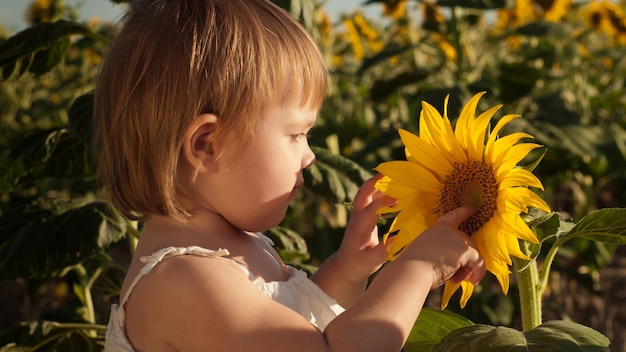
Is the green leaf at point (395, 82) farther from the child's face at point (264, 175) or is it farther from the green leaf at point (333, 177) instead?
the child's face at point (264, 175)

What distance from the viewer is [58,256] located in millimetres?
1765

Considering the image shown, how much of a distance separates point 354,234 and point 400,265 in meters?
0.24

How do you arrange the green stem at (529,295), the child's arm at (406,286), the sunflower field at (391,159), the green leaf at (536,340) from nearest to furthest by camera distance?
the green leaf at (536,340) < the child's arm at (406,286) < the green stem at (529,295) < the sunflower field at (391,159)

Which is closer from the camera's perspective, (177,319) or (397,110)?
(177,319)

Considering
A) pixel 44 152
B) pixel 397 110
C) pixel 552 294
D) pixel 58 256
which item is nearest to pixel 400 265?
pixel 58 256

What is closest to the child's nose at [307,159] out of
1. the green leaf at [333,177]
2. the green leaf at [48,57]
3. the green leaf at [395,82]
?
the green leaf at [333,177]

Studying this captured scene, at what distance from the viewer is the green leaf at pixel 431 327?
4.30ft

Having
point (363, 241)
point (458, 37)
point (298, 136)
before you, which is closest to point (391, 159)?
point (458, 37)

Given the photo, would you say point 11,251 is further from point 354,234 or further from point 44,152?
point 354,234

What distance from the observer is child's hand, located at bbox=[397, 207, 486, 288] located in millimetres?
1162

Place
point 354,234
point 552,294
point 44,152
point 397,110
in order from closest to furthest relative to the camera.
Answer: point 354,234, point 44,152, point 552,294, point 397,110

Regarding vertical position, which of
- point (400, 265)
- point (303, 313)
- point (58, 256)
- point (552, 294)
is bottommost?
point (552, 294)

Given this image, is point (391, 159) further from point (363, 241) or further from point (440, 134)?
point (440, 134)

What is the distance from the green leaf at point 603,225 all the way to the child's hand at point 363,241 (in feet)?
0.82
